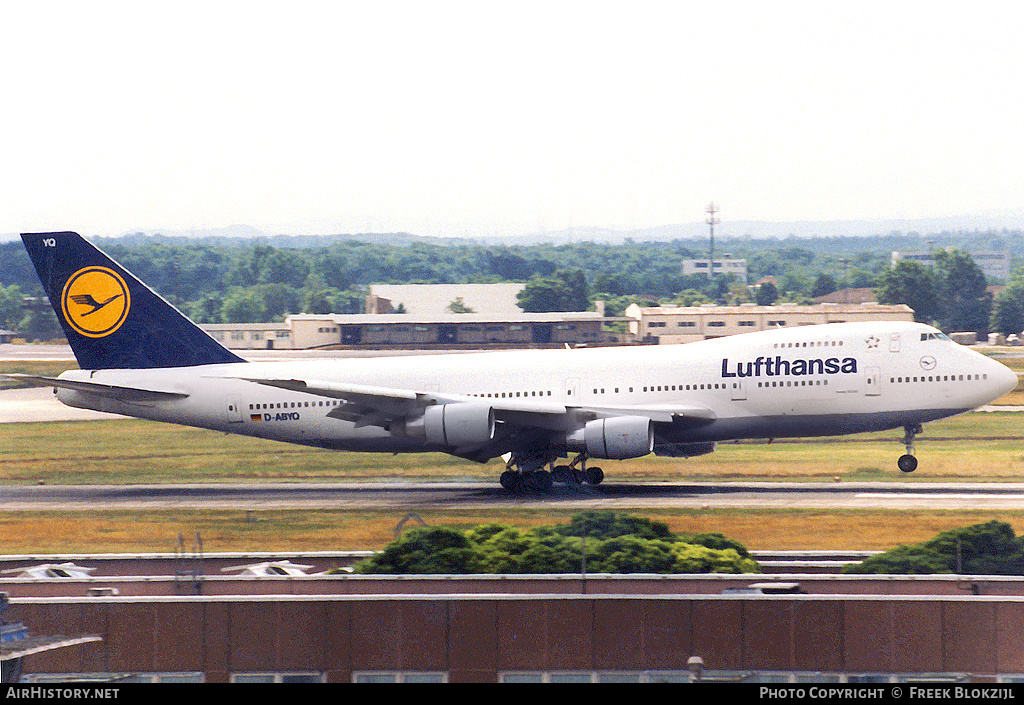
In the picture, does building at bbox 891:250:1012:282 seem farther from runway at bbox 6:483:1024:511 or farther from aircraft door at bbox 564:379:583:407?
aircraft door at bbox 564:379:583:407

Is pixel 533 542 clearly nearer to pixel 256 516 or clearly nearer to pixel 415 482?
pixel 256 516

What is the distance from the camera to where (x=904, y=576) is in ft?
71.1

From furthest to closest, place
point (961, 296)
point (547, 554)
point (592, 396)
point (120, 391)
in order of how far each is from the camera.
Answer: point (961, 296)
point (120, 391)
point (592, 396)
point (547, 554)

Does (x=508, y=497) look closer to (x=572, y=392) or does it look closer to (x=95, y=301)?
(x=572, y=392)

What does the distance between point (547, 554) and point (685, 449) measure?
1521 cm

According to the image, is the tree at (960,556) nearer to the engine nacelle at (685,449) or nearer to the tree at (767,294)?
the engine nacelle at (685,449)

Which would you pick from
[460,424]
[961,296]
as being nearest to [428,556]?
[460,424]

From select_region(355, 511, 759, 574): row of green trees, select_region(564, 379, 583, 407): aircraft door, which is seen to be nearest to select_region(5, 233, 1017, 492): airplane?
select_region(564, 379, 583, 407): aircraft door

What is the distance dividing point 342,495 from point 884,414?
17385 mm

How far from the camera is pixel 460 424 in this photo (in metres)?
35.6

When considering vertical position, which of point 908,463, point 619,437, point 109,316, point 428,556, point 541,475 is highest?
point 109,316

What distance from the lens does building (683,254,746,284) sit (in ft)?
374

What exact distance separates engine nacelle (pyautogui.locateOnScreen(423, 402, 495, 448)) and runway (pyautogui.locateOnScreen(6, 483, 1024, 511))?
6.20 feet
